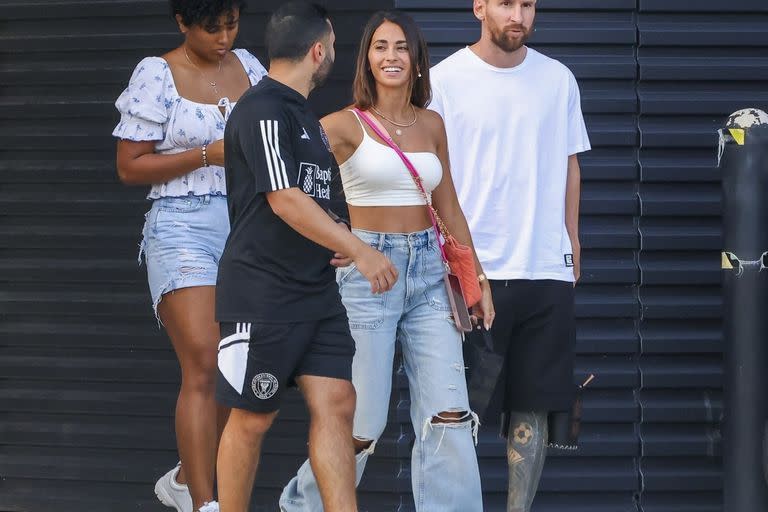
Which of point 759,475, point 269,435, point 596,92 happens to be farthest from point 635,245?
point 269,435

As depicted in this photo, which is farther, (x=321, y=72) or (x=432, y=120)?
(x=432, y=120)

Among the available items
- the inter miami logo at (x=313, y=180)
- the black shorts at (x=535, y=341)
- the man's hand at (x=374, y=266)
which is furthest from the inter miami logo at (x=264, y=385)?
the black shorts at (x=535, y=341)

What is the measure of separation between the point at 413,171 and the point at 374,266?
67 centimetres

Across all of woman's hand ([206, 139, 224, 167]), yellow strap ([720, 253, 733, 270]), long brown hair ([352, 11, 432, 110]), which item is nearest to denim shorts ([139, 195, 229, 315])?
woman's hand ([206, 139, 224, 167])

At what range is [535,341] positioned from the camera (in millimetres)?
5605

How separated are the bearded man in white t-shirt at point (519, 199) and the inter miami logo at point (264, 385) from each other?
1.12m

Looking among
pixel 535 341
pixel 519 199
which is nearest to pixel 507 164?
pixel 519 199

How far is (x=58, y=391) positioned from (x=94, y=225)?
0.80 metres

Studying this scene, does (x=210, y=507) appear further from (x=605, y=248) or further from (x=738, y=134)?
(x=738, y=134)

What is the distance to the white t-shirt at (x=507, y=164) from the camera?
552 centimetres

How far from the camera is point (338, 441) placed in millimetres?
4754

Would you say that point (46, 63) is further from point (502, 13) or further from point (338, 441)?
point (338, 441)

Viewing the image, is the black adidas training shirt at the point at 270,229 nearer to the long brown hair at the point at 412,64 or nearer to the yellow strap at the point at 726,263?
the long brown hair at the point at 412,64

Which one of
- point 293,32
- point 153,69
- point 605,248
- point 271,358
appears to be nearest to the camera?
point 271,358
